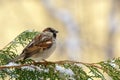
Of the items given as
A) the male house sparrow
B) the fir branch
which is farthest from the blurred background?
the fir branch

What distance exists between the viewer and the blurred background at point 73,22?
6.37 m

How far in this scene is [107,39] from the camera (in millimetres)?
7234

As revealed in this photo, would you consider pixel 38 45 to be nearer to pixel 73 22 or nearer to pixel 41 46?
pixel 41 46

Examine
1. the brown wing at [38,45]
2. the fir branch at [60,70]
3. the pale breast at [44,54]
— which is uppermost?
the brown wing at [38,45]

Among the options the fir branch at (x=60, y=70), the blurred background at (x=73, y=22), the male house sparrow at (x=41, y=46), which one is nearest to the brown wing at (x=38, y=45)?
the male house sparrow at (x=41, y=46)

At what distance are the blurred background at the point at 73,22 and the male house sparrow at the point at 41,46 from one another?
3900 mm

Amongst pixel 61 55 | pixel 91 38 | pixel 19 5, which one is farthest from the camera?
pixel 19 5

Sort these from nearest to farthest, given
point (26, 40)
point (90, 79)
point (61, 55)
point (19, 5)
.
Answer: point (90, 79) → point (26, 40) → point (61, 55) → point (19, 5)

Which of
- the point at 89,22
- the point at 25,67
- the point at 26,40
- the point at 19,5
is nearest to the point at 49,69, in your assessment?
the point at 25,67

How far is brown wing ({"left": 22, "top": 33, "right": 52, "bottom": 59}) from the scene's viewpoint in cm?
182

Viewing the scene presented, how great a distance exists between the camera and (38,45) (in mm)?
1892

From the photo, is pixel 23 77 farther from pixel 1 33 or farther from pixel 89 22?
pixel 89 22

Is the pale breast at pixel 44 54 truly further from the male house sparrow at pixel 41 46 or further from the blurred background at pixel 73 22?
the blurred background at pixel 73 22

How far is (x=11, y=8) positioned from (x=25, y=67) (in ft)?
20.4
